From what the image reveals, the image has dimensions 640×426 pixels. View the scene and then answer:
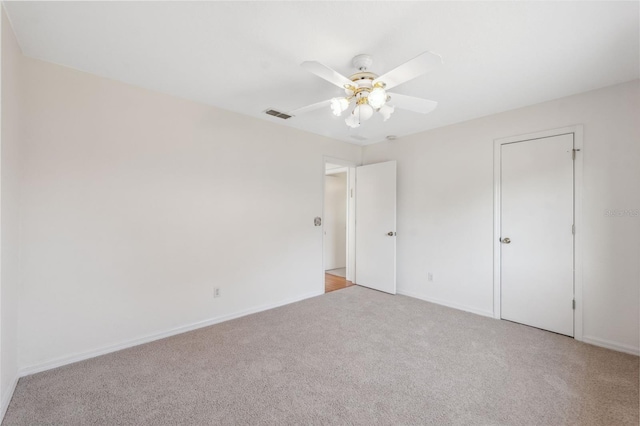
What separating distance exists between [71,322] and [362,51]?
317 cm

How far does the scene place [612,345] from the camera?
8.26 ft

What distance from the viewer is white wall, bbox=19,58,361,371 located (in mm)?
2156

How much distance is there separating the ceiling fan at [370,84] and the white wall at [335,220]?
12.6 feet

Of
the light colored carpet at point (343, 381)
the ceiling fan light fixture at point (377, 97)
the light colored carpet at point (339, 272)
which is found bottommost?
the light colored carpet at point (343, 381)

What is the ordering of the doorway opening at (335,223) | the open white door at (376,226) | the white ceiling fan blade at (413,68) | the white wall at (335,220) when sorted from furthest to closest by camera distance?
the white wall at (335,220) < the doorway opening at (335,223) < the open white door at (376,226) < the white ceiling fan blade at (413,68)

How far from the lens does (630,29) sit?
1773 millimetres

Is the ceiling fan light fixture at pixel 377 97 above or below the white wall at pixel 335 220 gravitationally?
above

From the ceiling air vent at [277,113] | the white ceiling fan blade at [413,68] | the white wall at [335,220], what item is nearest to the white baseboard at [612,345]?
the white ceiling fan blade at [413,68]

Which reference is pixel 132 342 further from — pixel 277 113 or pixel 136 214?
pixel 277 113

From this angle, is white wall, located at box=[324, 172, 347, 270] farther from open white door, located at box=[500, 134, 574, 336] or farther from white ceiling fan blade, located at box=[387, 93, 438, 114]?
white ceiling fan blade, located at box=[387, 93, 438, 114]

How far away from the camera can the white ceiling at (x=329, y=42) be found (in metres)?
1.62

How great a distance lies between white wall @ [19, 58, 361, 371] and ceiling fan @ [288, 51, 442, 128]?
1.48 m

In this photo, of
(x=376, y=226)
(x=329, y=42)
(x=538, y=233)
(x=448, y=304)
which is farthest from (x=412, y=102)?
(x=448, y=304)

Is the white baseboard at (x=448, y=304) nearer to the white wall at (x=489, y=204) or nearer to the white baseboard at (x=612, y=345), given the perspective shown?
the white wall at (x=489, y=204)
